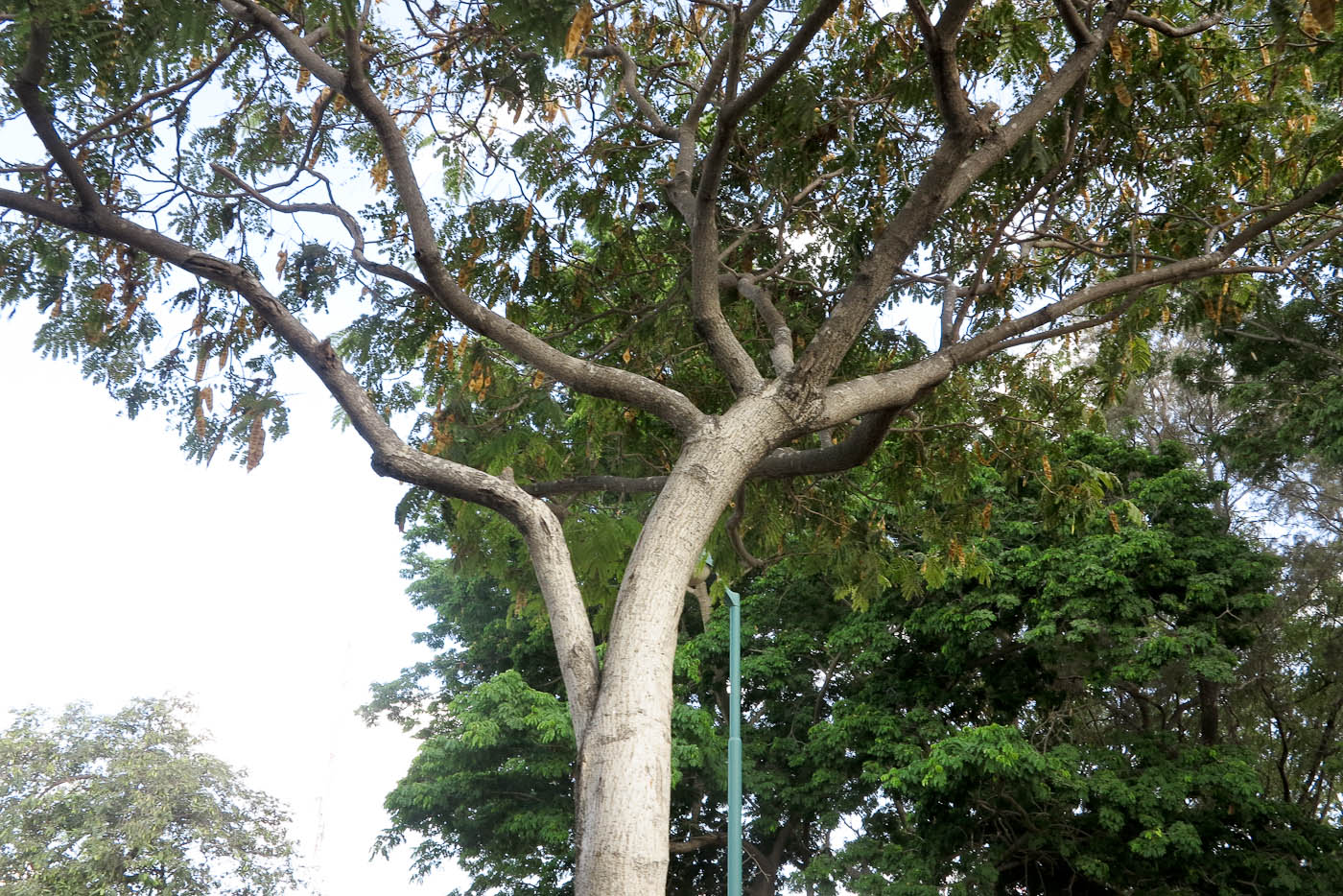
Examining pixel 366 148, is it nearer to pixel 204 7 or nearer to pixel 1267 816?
pixel 204 7

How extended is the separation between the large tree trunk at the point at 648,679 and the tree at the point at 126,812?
62.8ft

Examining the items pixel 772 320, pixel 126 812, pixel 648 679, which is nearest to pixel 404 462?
pixel 648 679

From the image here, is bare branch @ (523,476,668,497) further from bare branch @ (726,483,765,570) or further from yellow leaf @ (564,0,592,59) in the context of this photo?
yellow leaf @ (564,0,592,59)

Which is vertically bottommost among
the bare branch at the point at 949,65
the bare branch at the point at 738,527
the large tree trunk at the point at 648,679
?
the large tree trunk at the point at 648,679

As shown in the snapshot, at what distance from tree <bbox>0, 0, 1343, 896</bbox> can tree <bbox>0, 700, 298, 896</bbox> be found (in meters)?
15.8

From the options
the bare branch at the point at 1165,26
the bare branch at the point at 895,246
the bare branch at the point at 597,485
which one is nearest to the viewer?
the bare branch at the point at 895,246

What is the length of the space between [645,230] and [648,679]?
14.8 feet

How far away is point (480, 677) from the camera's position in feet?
69.0

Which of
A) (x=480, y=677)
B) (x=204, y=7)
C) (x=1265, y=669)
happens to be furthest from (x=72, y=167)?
(x=480, y=677)

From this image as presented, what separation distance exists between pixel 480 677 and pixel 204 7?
1738cm

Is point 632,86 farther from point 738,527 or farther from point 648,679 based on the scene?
point 648,679

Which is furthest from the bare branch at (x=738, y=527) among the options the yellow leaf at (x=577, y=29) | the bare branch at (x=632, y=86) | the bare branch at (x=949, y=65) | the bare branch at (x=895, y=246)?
the yellow leaf at (x=577, y=29)

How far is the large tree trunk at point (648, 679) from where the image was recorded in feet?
12.6

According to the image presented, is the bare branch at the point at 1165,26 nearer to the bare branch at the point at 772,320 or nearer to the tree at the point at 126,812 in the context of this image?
the bare branch at the point at 772,320
